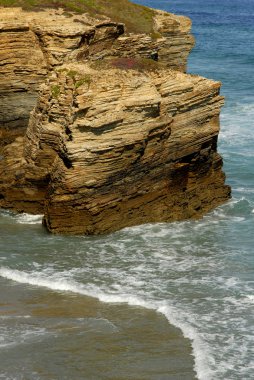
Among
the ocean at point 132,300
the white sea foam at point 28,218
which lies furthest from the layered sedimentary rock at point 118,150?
the ocean at point 132,300

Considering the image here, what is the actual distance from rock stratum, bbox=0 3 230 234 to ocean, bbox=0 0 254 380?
816mm

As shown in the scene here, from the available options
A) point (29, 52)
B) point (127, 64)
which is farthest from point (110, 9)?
point (127, 64)

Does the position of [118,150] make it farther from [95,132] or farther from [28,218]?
[28,218]

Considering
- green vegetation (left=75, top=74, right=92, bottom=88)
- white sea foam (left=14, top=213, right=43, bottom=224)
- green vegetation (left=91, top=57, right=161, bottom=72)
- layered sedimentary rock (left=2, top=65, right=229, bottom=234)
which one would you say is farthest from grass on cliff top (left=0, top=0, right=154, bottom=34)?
white sea foam (left=14, top=213, right=43, bottom=224)

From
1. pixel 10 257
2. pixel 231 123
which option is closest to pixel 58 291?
A: pixel 10 257

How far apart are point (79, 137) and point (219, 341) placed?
864 cm

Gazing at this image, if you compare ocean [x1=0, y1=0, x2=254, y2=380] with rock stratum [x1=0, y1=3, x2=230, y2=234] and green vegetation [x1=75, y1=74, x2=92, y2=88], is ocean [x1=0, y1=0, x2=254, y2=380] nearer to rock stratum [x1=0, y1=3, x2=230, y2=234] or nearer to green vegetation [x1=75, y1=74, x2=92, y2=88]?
rock stratum [x1=0, y1=3, x2=230, y2=234]

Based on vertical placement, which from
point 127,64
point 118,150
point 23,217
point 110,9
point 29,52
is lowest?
point 23,217

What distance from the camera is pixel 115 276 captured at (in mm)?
24703

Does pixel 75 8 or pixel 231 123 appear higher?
pixel 75 8

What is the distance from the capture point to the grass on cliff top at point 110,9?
34.8m

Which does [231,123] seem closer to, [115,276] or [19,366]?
[115,276]

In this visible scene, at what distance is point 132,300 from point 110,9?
1885 centimetres

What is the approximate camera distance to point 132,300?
22.9 metres
